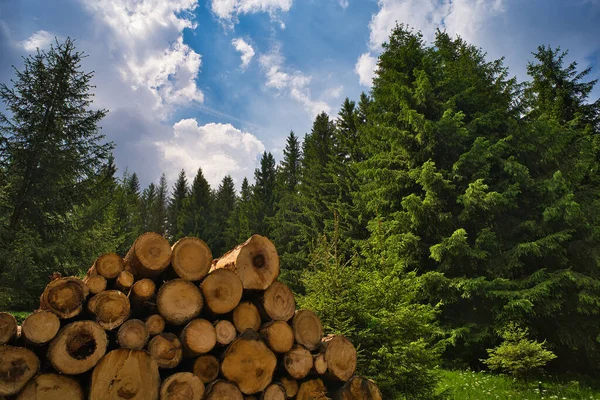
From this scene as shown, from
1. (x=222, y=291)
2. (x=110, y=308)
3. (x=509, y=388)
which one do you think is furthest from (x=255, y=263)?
(x=509, y=388)

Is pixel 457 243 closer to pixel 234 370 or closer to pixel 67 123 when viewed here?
pixel 234 370

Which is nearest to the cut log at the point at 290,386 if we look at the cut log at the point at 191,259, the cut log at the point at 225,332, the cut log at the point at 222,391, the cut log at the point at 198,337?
the cut log at the point at 222,391

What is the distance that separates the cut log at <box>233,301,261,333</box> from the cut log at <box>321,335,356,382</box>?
2.37ft

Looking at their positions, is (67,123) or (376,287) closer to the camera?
(376,287)

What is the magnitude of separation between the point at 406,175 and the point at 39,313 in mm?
8780

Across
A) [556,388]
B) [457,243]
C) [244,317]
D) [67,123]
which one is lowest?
[556,388]

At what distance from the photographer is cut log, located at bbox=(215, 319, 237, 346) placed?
2.90 m

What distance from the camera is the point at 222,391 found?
268cm

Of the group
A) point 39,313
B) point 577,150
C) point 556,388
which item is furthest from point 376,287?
point 577,150

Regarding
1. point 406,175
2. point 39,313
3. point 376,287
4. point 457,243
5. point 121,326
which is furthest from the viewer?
point 406,175

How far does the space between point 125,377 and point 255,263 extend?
1385 millimetres

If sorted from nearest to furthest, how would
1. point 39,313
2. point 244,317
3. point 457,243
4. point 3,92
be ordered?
point 39,313 → point 244,317 → point 457,243 → point 3,92

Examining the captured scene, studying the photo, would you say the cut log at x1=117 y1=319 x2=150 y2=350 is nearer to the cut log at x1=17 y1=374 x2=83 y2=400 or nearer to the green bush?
the cut log at x1=17 y1=374 x2=83 y2=400

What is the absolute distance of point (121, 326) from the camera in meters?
2.69
